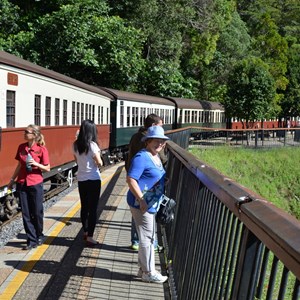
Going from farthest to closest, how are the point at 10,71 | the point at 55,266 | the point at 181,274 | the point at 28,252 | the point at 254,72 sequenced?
the point at 254,72 < the point at 10,71 < the point at 28,252 < the point at 55,266 < the point at 181,274

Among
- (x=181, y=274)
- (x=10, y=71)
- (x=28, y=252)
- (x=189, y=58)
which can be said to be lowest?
(x=28, y=252)

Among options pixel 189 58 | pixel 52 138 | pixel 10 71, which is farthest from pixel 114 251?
pixel 189 58

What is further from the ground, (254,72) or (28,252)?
(254,72)

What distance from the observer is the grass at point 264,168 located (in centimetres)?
2655

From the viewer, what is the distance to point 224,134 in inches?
1259

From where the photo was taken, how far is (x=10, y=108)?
1016 cm

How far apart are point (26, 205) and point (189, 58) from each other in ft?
136

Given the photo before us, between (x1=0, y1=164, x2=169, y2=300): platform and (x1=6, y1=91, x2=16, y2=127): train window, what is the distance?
1859 mm

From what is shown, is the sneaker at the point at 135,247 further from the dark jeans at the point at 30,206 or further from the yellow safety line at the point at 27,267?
the dark jeans at the point at 30,206

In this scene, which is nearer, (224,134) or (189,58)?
(224,134)

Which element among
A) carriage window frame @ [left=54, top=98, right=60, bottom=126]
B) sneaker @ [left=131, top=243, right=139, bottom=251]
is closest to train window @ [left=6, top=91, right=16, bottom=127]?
sneaker @ [left=131, top=243, right=139, bottom=251]

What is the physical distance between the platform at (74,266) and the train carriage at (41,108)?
65.7 inches

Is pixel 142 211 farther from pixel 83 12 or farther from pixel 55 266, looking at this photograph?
pixel 83 12

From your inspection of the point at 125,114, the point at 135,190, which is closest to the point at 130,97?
the point at 125,114
